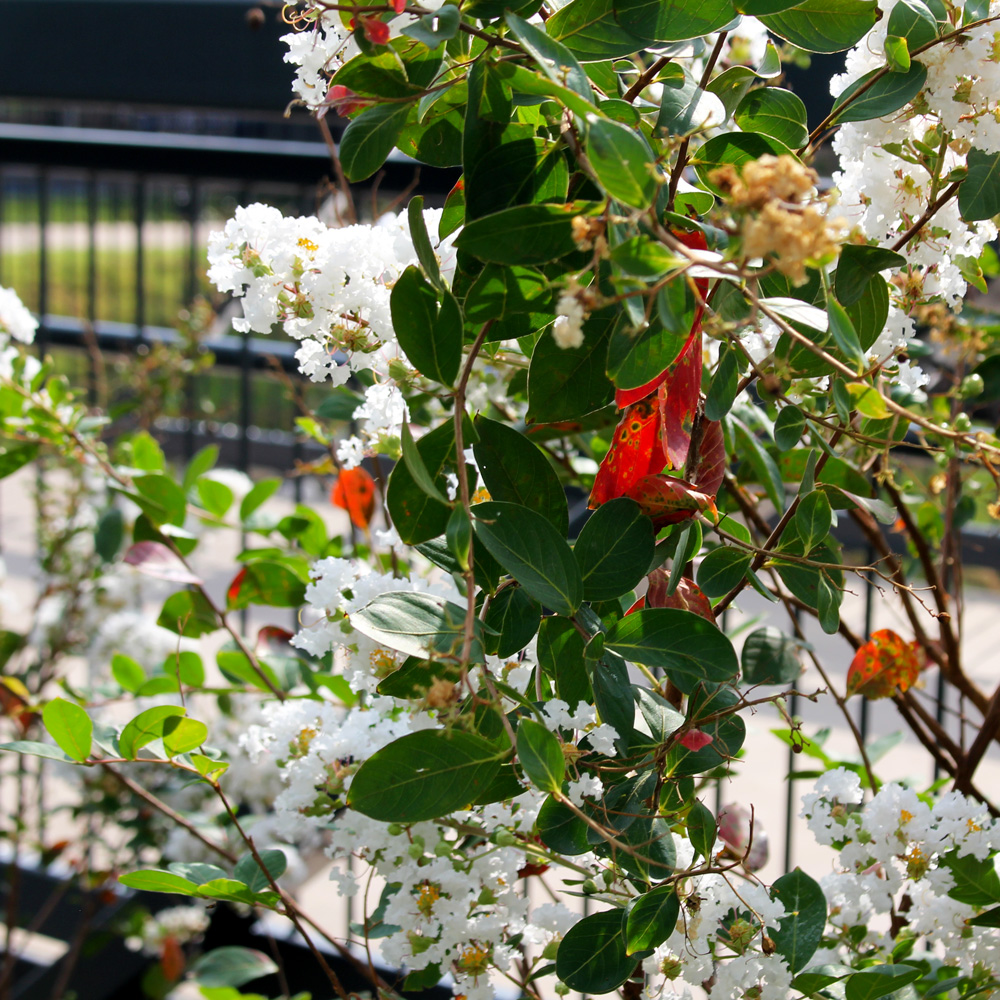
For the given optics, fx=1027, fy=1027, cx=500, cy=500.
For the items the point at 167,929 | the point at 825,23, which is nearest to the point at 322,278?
the point at 825,23

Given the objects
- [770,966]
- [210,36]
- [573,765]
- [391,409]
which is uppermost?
[210,36]

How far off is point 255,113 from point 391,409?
1469 mm

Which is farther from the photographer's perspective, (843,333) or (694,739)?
(694,739)

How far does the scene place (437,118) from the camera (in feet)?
1.71

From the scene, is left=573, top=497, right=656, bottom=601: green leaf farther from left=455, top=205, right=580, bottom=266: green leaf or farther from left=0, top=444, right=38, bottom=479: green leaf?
left=0, top=444, right=38, bottom=479: green leaf

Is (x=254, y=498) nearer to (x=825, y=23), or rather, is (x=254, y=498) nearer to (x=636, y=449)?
(x=636, y=449)

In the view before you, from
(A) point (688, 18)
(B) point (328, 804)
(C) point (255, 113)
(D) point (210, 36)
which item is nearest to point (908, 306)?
(A) point (688, 18)

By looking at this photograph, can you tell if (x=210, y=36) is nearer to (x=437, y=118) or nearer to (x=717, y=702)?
(x=437, y=118)

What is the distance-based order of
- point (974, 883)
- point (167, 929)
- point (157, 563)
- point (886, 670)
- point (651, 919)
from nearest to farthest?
point (651, 919)
point (974, 883)
point (886, 670)
point (157, 563)
point (167, 929)

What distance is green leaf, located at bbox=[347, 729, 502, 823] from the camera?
466mm

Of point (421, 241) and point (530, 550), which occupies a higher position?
point (421, 241)

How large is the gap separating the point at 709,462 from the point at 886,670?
0.27 m

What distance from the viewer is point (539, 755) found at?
17.4 inches

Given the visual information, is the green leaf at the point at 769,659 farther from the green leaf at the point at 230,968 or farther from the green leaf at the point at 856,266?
the green leaf at the point at 230,968
